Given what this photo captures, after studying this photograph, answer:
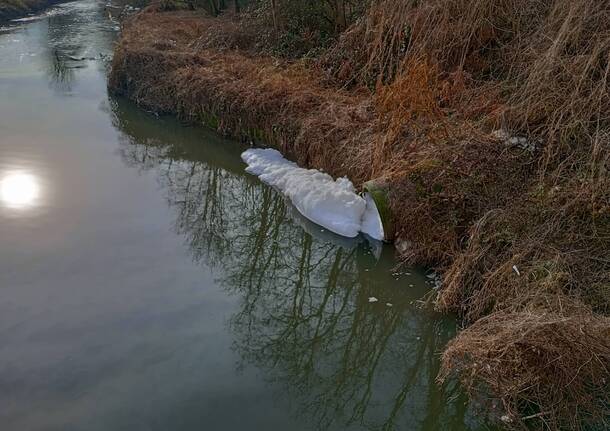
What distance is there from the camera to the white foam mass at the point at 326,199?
250 inches

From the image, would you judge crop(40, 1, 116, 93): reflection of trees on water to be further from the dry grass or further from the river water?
the dry grass

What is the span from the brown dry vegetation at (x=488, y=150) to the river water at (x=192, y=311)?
1.88ft

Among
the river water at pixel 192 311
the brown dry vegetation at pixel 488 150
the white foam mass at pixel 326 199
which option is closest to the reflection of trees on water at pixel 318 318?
the river water at pixel 192 311

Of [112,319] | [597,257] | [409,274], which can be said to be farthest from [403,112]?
[112,319]

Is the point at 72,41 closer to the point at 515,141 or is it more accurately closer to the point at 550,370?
the point at 515,141

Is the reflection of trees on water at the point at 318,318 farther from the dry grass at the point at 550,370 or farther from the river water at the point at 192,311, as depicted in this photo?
the dry grass at the point at 550,370

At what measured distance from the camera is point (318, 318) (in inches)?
203

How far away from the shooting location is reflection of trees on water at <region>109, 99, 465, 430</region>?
4.10 meters

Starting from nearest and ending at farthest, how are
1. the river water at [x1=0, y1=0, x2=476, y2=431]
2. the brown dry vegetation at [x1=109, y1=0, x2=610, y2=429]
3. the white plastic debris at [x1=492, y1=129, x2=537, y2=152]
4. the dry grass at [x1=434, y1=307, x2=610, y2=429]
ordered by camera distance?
the dry grass at [x1=434, y1=307, x2=610, y2=429] → the brown dry vegetation at [x1=109, y1=0, x2=610, y2=429] → the river water at [x1=0, y1=0, x2=476, y2=431] → the white plastic debris at [x1=492, y1=129, x2=537, y2=152]

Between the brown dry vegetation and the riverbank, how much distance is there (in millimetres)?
14700

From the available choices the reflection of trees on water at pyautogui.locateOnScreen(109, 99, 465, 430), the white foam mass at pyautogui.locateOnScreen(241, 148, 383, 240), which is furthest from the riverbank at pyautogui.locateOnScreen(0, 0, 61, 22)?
the white foam mass at pyautogui.locateOnScreen(241, 148, 383, 240)

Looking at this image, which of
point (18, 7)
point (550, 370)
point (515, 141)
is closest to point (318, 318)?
point (550, 370)

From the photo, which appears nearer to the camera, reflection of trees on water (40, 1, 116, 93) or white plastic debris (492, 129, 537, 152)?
white plastic debris (492, 129, 537, 152)

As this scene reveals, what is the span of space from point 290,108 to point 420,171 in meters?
3.33
